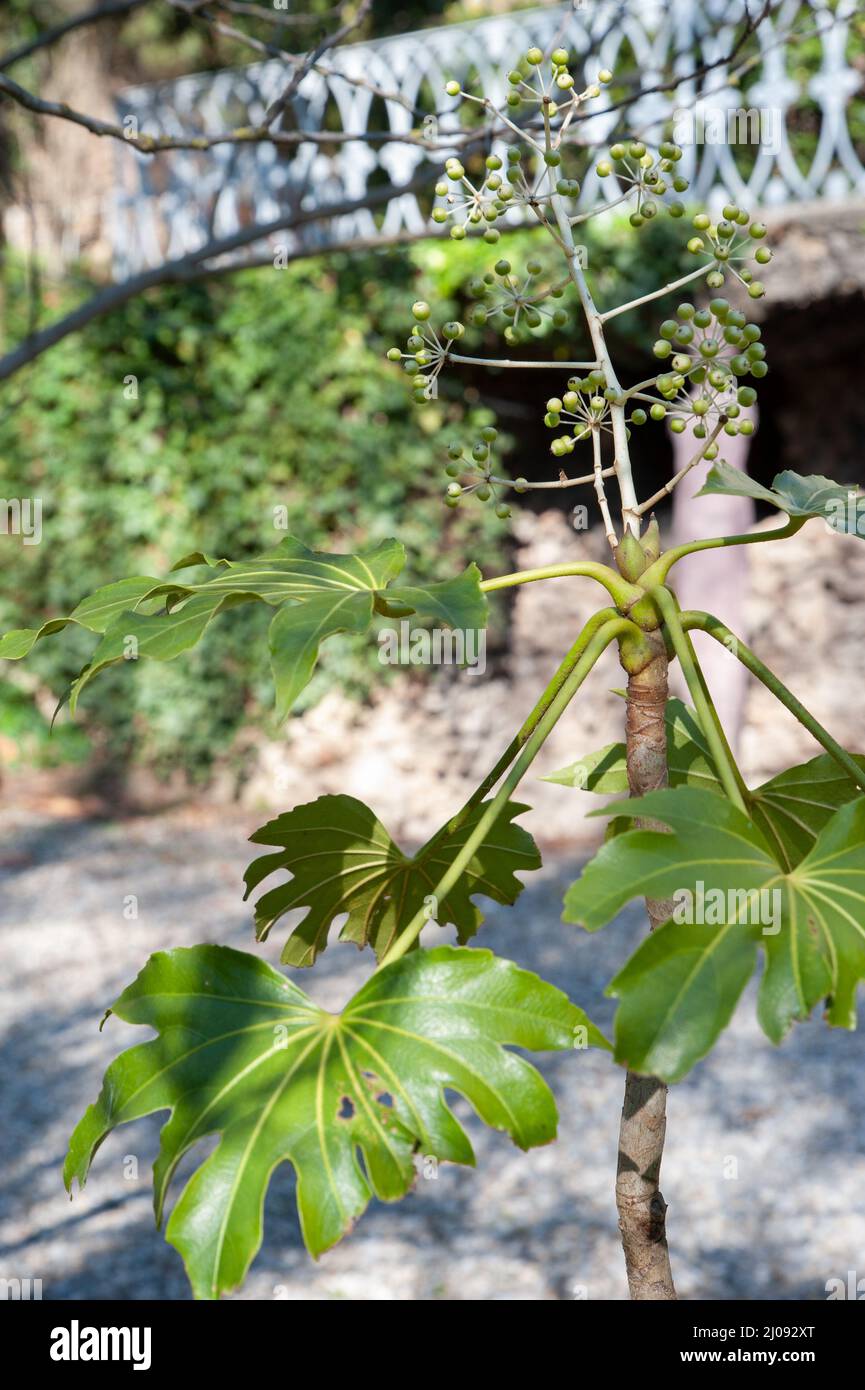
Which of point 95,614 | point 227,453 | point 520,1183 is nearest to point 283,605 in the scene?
point 95,614

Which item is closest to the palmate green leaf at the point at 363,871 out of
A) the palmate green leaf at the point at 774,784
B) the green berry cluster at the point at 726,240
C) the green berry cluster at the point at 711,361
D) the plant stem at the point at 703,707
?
the palmate green leaf at the point at 774,784

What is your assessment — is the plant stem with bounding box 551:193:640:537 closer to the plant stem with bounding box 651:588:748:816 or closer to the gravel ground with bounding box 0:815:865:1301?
the plant stem with bounding box 651:588:748:816

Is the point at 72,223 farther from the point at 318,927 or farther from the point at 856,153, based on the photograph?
the point at 318,927

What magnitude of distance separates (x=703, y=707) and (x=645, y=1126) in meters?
0.43

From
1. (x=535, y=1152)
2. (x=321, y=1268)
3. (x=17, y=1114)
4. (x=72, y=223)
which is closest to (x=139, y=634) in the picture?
(x=321, y=1268)

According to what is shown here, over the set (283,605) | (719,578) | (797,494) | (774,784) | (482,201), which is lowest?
(774,784)

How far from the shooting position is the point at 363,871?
4.66 ft

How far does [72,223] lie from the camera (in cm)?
749

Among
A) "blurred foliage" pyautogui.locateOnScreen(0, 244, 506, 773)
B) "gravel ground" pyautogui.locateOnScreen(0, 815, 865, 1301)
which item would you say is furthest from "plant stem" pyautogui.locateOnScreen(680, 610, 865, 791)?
"blurred foliage" pyautogui.locateOnScreen(0, 244, 506, 773)

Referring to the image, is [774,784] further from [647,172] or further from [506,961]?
[647,172]

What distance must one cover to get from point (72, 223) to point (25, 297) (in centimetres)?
69

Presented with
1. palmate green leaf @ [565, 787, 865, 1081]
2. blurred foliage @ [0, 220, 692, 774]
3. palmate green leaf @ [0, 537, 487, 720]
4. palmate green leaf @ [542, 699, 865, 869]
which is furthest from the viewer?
blurred foliage @ [0, 220, 692, 774]

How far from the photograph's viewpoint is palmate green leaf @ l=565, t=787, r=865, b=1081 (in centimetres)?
88

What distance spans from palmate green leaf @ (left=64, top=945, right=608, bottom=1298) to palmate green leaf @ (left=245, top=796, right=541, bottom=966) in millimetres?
333
